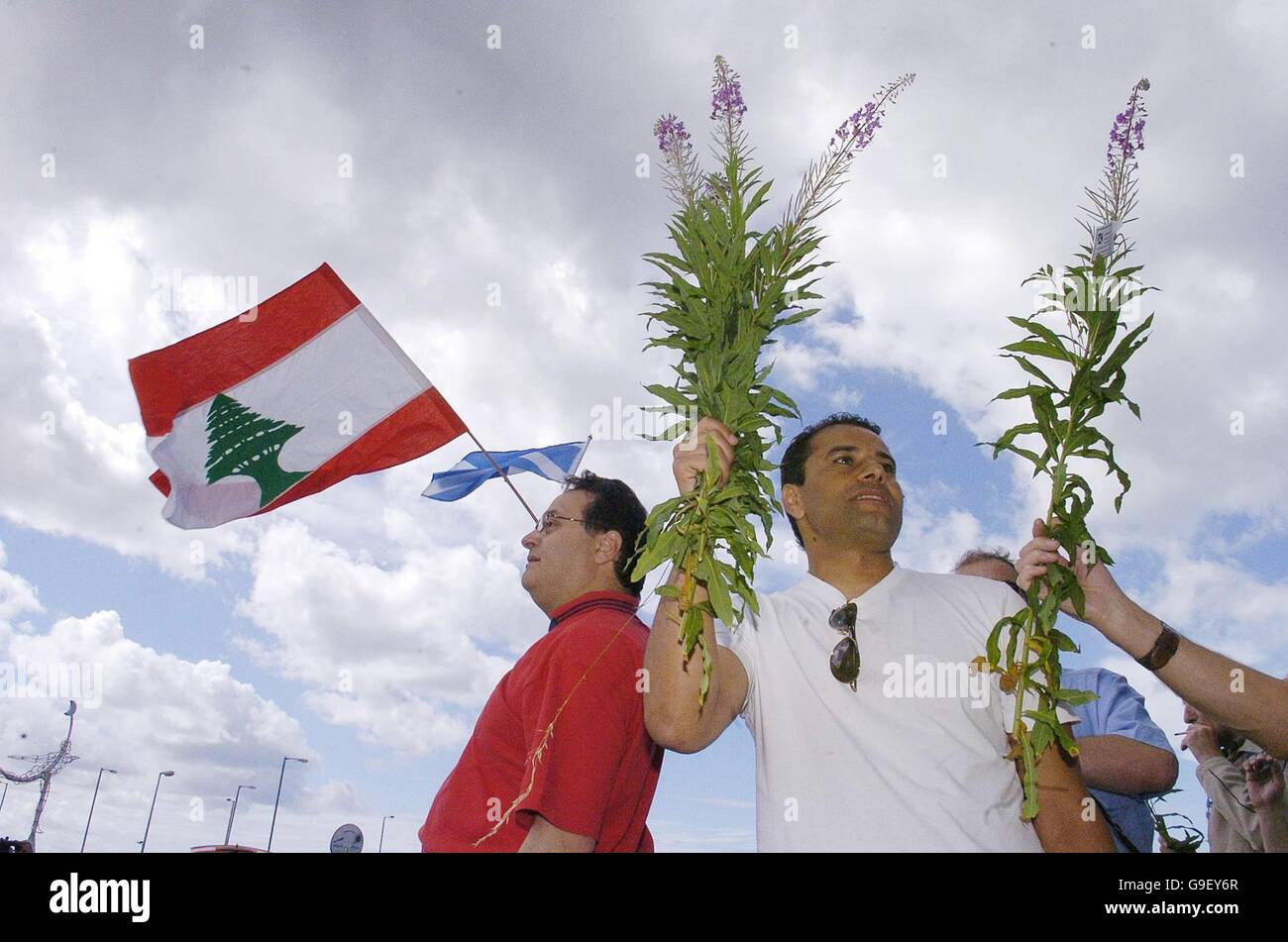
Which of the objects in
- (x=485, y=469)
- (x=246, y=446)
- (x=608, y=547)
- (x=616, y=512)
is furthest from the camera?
(x=485, y=469)

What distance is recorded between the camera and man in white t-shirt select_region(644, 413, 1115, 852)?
3127 millimetres

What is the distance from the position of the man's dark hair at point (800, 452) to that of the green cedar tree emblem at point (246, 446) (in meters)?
3.63

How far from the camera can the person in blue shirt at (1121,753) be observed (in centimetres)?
413

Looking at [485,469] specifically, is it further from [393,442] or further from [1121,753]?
[1121,753]

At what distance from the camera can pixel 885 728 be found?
329 centimetres

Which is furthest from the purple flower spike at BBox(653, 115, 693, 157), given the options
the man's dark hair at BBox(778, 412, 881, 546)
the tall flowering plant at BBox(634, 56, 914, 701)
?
the man's dark hair at BBox(778, 412, 881, 546)

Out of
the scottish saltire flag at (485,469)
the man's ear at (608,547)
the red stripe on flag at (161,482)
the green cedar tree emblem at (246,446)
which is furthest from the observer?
the scottish saltire flag at (485,469)

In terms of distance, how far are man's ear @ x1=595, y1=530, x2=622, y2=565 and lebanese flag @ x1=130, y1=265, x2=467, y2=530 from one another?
2066mm

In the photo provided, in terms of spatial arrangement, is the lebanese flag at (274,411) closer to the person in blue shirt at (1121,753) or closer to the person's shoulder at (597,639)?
the person's shoulder at (597,639)

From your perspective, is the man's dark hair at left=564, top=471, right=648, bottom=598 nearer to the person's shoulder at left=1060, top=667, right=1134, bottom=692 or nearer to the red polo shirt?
the red polo shirt

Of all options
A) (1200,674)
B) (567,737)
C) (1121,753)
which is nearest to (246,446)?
(567,737)

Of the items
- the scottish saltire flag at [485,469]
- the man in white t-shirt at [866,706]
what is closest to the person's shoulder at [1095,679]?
the man in white t-shirt at [866,706]

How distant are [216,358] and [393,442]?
1.31m
